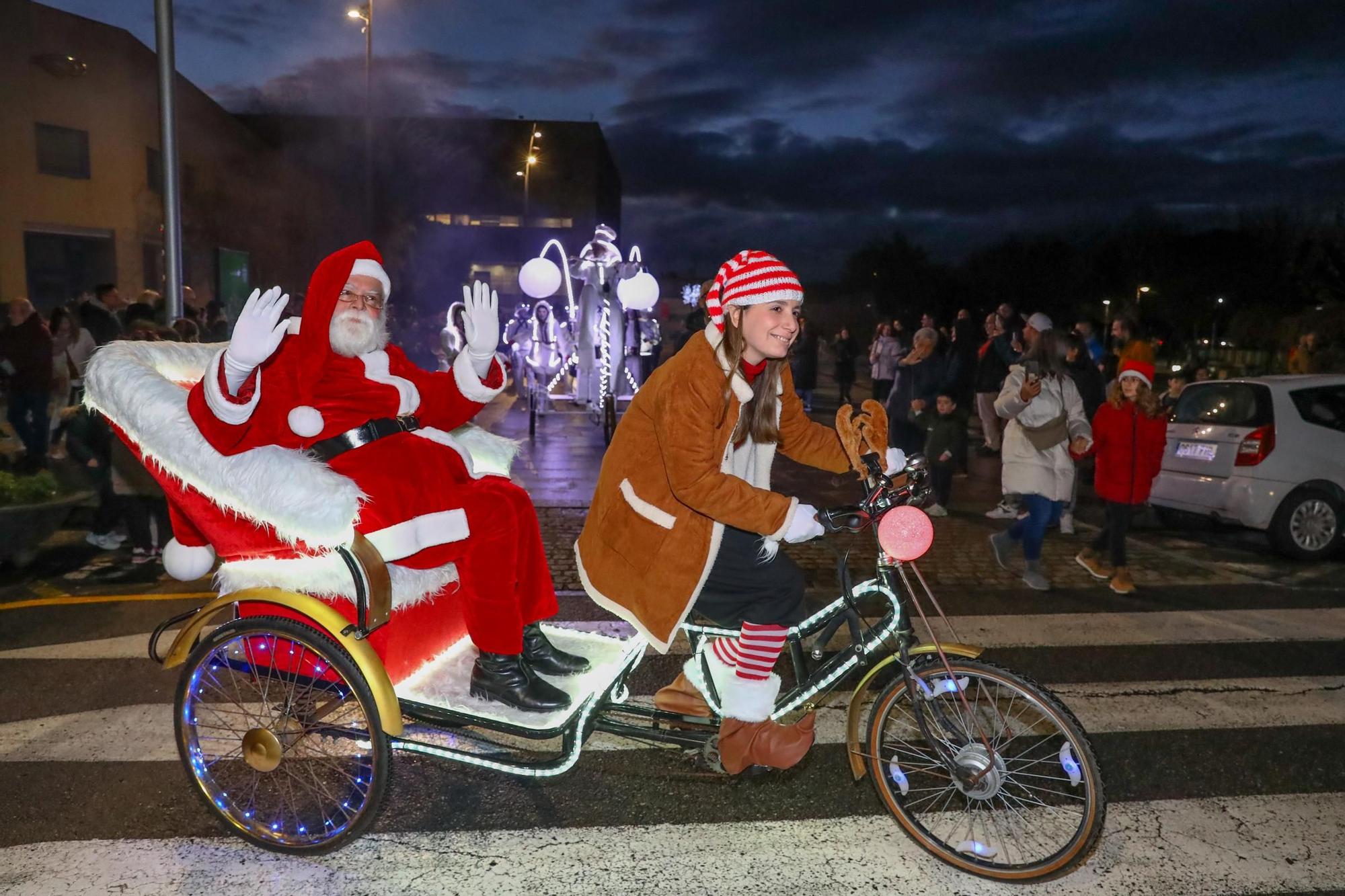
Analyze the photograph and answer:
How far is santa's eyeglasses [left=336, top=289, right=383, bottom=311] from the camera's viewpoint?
3.95m

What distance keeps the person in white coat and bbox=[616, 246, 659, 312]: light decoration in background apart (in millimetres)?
7330

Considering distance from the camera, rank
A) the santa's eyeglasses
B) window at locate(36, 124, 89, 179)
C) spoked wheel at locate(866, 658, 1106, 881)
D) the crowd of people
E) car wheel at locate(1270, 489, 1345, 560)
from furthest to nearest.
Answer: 1. window at locate(36, 124, 89, 179)
2. car wheel at locate(1270, 489, 1345, 560)
3. the crowd of people
4. the santa's eyeglasses
5. spoked wheel at locate(866, 658, 1106, 881)

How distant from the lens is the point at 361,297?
3.99 metres

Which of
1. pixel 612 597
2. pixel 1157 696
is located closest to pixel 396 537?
pixel 612 597

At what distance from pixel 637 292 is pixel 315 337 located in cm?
1003

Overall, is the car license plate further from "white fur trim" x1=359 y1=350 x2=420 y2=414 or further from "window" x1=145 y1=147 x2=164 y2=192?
"window" x1=145 y1=147 x2=164 y2=192

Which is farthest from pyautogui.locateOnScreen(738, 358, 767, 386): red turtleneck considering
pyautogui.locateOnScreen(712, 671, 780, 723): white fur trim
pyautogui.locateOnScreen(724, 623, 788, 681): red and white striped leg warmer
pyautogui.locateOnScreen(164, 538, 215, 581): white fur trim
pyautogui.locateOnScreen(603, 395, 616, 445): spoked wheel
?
pyautogui.locateOnScreen(603, 395, 616, 445): spoked wheel

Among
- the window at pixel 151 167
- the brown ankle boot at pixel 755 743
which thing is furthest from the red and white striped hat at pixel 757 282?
the window at pixel 151 167

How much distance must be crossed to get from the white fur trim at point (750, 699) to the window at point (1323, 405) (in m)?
6.49

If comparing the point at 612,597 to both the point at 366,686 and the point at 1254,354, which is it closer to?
the point at 366,686

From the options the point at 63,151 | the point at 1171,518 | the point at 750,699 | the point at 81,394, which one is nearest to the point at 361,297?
the point at 81,394

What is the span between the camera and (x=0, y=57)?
2058 centimetres

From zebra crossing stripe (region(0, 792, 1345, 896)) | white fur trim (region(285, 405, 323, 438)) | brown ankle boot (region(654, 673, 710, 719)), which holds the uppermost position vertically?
white fur trim (region(285, 405, 323, 438))

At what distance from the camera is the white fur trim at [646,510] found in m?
3.32
